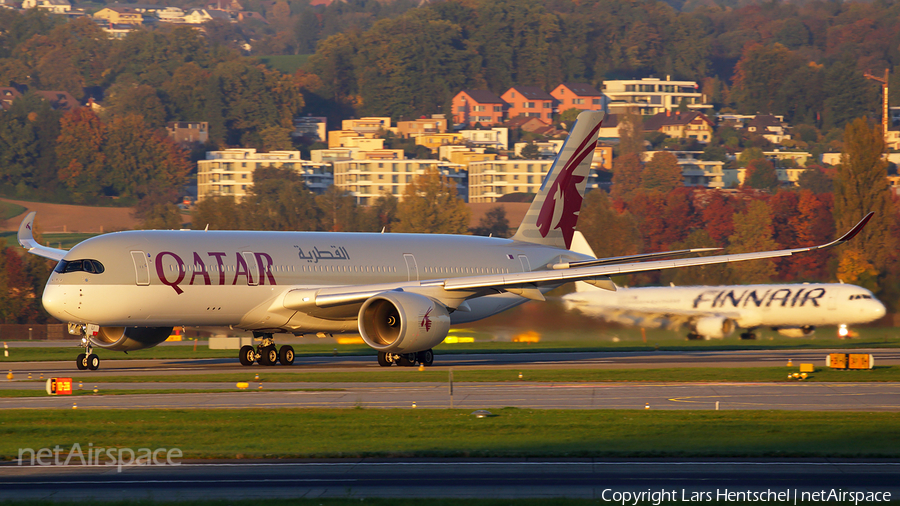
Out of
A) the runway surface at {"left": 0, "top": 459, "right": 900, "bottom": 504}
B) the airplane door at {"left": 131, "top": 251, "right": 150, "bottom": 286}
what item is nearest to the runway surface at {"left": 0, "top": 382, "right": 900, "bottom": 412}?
the airplane door at {"left": 131, "top": 251, "right": 150, "bottom": 286}

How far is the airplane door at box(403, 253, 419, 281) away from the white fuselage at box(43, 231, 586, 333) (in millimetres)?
46

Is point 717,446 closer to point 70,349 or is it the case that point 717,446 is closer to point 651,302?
point 651,302

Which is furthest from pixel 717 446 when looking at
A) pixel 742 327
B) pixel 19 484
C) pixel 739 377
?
pixel 742 327

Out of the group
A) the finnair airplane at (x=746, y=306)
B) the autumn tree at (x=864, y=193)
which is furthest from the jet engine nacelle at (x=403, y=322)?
the autumn tree at (x=864, y=193)

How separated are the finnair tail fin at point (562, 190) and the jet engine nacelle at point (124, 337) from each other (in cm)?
1486

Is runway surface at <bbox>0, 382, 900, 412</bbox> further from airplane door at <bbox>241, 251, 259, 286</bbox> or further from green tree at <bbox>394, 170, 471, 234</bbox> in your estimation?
green tree at <bbox>394, 170, 471, 234</bbox>

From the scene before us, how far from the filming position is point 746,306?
193 ft

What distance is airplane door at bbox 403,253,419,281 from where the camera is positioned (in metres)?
41.3

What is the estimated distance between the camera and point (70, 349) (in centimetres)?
5538

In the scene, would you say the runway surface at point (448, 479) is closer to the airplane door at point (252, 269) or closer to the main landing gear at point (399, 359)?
the airplane door at point (252, 269)

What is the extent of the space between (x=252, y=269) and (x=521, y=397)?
12.4 metres

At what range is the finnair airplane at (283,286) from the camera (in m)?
34.9

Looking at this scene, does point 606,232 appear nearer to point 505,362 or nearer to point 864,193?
point 864,193

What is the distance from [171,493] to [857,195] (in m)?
102
